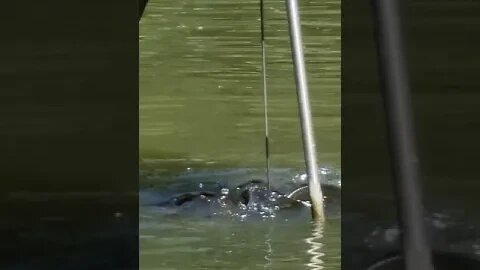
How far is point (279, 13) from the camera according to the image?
2211 millimetres

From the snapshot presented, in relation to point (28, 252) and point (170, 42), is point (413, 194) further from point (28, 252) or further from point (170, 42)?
point (170, 42)

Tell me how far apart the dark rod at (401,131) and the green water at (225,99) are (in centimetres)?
101

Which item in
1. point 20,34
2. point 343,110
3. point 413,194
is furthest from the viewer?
point 20,34

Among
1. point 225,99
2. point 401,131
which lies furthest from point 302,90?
point 225,99

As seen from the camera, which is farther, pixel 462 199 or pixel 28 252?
pixel 28 252

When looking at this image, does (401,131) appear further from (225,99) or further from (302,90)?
(225,99)

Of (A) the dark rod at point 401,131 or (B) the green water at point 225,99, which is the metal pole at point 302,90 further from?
(A) the dark rod at point 401,131

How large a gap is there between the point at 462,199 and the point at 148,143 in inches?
55.8

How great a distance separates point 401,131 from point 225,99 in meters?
1.96

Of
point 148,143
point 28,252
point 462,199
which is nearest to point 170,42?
point 148,143

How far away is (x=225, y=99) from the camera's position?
2221mm

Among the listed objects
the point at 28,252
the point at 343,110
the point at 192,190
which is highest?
the point at 343,110

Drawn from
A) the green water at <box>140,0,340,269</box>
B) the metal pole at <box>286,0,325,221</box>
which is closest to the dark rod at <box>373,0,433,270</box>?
the metal pole at <box>286,0,325,221</box>

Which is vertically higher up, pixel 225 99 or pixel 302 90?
pixel 302 90
